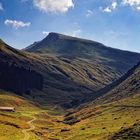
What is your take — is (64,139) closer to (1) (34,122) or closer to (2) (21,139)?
(2) (21,139)

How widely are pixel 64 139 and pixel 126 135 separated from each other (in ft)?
128

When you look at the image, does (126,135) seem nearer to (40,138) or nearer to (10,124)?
(40,138)

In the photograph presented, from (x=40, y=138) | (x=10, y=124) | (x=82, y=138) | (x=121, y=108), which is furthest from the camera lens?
(x=121, y=108)

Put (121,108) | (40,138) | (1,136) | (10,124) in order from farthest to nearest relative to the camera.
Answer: (121,108), (10,124), (40,138), (1,136)

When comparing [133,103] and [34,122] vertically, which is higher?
[133,103]

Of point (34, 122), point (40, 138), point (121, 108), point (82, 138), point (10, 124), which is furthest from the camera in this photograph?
point (34, 122)

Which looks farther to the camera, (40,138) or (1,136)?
(40,138)

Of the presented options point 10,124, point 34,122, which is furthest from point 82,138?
point 34,122

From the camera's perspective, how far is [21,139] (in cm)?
11612

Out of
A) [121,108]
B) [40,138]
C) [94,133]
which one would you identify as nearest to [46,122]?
[121,108]

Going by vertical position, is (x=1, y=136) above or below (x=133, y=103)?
below

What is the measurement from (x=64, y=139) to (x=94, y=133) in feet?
32.2

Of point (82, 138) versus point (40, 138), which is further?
point (40, 138)

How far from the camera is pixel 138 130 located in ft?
266
